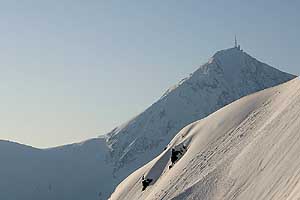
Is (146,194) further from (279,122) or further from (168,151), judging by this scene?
(279,122)

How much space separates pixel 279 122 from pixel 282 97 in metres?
6.93

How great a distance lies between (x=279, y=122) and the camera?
185 feet

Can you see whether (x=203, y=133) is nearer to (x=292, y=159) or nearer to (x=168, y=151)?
(x=168, y=151)

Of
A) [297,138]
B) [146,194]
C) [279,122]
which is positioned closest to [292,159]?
[297,138]

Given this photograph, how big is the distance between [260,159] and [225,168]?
4.96 meters

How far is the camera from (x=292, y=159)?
4741 centimetres

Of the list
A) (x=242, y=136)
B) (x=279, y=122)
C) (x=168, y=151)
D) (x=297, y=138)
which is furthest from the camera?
(x=168, y=151)

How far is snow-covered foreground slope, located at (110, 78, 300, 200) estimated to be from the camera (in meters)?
48.0

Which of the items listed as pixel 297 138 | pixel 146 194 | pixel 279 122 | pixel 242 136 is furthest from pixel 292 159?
pixel 146 194

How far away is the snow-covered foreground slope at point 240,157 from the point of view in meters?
48.0

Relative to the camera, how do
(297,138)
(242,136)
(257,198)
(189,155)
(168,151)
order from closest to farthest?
1. (257,198)
2. (297,138)
3. (242,136)
4. (189,155)
5. (168,151)

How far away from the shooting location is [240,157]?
2213 inches

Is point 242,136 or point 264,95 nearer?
point 242,136

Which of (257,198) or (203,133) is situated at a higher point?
(203,133)
